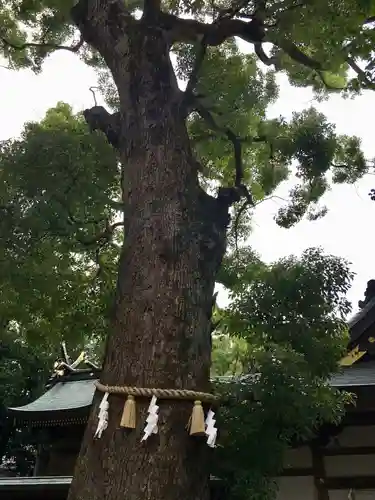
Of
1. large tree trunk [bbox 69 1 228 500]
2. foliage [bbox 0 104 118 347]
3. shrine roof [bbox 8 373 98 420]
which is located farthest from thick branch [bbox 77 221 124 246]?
shrine roof [bbox 8 373 98 420]

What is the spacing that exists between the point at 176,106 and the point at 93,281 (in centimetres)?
269

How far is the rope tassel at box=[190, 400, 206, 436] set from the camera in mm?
2762

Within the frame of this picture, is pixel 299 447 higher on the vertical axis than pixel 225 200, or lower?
lower

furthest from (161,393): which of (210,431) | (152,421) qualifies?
(210,431)

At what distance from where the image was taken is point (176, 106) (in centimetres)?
407

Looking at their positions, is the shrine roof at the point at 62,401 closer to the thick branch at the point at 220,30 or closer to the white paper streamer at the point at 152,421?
the white paper streamer at the point at 152,421

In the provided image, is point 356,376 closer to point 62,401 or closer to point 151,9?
point 151,9

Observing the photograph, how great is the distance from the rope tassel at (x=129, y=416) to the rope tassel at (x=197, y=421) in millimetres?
312

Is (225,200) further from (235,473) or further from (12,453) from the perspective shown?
(12,453)

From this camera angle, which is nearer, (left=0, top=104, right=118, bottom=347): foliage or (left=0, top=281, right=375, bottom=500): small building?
(left=0, top=104, right=118, bottom=347): foliage

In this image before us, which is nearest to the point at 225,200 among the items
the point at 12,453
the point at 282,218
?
the point at 282,218

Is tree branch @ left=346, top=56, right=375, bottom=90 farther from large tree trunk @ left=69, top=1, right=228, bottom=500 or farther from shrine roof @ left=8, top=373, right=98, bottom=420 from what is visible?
shrine roof @ left=8, top=373, right=98, bottom=420

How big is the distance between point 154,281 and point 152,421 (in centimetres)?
86

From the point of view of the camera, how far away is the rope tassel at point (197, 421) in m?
2.76
